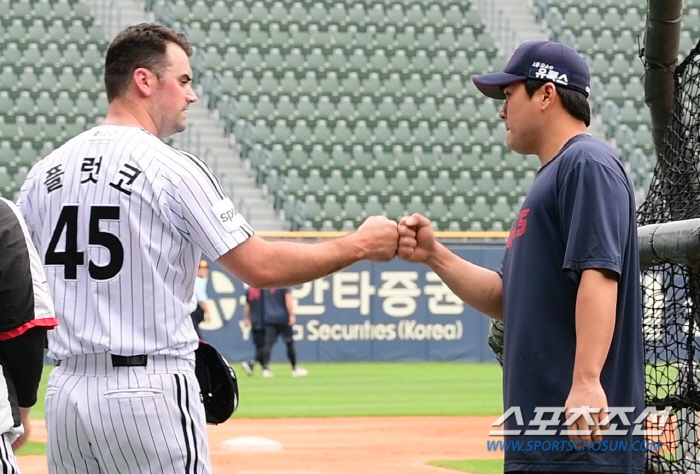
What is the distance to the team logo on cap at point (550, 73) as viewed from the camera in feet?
12.6

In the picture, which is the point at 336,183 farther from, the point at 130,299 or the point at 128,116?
the point at 130,299

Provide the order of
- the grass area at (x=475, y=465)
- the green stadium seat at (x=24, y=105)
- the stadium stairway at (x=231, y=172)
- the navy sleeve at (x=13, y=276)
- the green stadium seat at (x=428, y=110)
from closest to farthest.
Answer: the navy sleeve at (x=13, y=276)
the grass area at (x=475, y=465)
the stadium stairway at (x=231, y=172)
the green stadium seat at (x=24, y=105)
the green stadium seat at (x=428, y=110)

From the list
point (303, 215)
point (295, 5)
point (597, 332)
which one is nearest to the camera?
point (597, 332)

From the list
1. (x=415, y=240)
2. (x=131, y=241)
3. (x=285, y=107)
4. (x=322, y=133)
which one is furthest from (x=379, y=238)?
(x=285, y=107)

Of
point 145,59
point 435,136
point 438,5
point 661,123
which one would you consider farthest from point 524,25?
point 145,59

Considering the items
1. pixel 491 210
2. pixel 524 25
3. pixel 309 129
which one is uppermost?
pixel 524 25

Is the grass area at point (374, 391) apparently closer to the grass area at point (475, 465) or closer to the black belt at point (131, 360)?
the grass area at point (475, 465)

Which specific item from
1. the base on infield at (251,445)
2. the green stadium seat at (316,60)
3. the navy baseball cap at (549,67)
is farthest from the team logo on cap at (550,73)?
the green stadium seat at (316,60)

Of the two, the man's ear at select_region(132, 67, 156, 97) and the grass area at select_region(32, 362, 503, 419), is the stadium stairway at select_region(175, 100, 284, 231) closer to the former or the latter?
the grass area at select_region(32, 362, 503, 419)

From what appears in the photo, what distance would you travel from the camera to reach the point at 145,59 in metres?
3.82

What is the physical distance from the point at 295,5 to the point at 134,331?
24.6 metres

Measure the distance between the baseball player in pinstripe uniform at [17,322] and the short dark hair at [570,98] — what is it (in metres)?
1.63

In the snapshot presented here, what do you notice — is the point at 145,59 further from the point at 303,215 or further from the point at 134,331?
the point at 303,215

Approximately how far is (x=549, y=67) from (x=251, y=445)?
7261 millimetres
